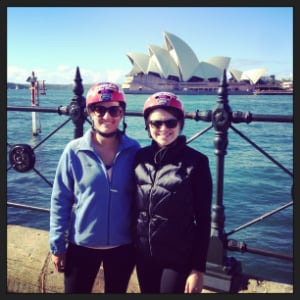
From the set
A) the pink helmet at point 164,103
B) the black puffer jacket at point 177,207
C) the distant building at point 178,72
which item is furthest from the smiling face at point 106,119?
the distant building at point 178,72

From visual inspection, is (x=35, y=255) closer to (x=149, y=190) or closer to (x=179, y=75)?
(x=149, y=190)

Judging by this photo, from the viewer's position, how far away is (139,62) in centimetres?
6612

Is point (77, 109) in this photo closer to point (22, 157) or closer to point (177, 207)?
point (22, 157)

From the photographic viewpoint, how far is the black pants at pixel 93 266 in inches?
74.7

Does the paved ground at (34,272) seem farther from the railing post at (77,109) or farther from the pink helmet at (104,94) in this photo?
the pink helmet at (104,94)

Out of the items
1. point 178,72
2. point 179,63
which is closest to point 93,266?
point 179,63

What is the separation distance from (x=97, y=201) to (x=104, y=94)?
0.58 metres

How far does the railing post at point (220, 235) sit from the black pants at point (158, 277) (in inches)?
32.4

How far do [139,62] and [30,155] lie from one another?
214ft

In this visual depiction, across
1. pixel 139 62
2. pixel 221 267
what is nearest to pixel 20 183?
pixel 221 267

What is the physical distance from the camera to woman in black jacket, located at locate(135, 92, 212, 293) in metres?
1.73

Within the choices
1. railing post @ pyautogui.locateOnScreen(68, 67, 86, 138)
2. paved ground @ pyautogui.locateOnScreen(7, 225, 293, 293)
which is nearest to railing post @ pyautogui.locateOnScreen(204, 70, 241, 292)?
paved ground @ pyautogui.locateOnScreen(7, 225, 293, 293)

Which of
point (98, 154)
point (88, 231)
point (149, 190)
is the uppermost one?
point (98, 154)

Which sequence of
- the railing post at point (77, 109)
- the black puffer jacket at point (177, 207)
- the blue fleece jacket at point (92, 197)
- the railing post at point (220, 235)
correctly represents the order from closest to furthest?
the black puffer jacket at point (177, 207), the blue fleece jacket at point (92, 197), the railing post at point (220, 235), the railing post at point (77, 109)
